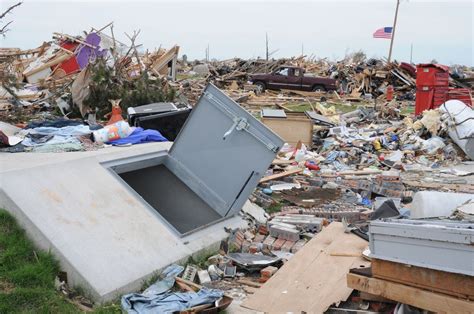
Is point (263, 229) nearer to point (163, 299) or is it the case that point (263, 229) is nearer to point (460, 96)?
point (163, 299)

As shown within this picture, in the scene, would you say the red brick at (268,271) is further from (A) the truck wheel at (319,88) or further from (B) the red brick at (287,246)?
(A) the truck wheel at (319,88)

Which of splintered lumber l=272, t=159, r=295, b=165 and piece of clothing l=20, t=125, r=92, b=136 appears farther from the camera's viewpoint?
splintered lumber l=272, t=159, r=295, b=165

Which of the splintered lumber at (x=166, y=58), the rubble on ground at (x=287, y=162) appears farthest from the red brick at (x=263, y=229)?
the splintered lumber at (x=166, y=58)

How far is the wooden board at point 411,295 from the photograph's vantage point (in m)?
3.84

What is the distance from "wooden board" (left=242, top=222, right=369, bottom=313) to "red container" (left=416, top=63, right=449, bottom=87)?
13127 millimetres

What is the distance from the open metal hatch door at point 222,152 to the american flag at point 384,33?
86.3 feet

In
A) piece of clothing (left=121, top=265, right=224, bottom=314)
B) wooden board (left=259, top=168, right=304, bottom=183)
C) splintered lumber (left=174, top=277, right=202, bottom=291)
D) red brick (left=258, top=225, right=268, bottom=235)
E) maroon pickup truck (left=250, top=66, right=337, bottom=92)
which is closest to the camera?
piece of clothing (left=121, top=265, right=224, bottom=314)

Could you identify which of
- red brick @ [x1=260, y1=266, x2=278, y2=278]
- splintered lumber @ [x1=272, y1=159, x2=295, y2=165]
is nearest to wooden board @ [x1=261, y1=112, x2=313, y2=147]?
splintered lumber @ [x1=272, y1=159, x2=295, y2=165]

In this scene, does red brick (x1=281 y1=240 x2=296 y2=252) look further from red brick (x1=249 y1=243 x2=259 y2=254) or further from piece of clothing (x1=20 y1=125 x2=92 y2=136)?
piece of clothing (x1=20 y1=125 x2=92 y2=136)

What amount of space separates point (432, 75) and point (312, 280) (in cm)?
1455

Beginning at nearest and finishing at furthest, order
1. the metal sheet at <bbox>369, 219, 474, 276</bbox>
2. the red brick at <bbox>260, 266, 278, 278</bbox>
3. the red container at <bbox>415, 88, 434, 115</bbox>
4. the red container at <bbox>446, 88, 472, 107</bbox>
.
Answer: the metal sheet at <bbox>369, 219, 474, 276</bbox>
the red brick at <bbox>260, 266, 278, 278</bbox>
the red container at <bbox>415, 88, 434, 115</bbox>
the red container at <bbox>446, 88, 472, 107</bbox>

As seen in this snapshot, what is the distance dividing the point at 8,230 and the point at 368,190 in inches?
253

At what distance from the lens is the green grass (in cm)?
423

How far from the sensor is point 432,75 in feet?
58.0
